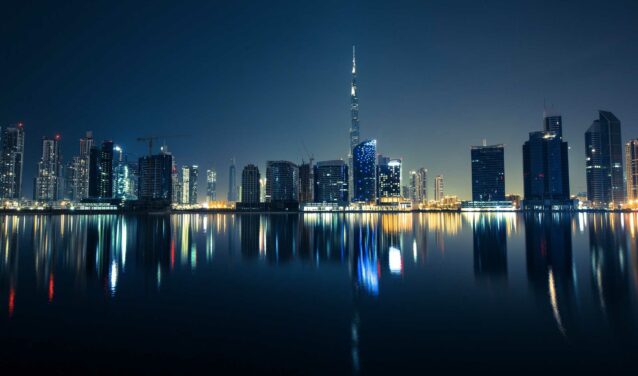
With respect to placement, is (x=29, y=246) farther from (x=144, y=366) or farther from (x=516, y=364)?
(x=516, y=364)

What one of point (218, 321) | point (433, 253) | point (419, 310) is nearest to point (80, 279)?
point (218, 321)

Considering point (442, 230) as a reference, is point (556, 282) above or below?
above

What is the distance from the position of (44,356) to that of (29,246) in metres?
35.9

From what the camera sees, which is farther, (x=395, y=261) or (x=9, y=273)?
(x=395, y=261)

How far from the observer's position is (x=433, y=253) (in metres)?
34.3

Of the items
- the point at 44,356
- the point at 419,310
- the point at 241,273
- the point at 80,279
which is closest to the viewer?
the point at 44,356

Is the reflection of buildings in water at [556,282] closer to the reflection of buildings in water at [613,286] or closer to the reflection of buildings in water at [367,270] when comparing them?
the reflection of buildings in water at [613,286]

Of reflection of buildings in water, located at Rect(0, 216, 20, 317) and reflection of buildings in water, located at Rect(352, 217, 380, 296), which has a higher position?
reflection of buildings in water, located at Rect(0, 216, 20, 317)

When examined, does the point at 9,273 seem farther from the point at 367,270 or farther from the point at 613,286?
the point at 613,286

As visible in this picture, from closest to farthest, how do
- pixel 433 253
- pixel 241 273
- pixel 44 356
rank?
pixel 44 356 < pixel 241 273 < pixel 433 253

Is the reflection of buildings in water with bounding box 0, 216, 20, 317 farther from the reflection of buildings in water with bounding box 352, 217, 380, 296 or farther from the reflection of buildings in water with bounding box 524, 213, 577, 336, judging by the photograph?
the reflection of buildings in water with bounding box 524, 213, 577, 336

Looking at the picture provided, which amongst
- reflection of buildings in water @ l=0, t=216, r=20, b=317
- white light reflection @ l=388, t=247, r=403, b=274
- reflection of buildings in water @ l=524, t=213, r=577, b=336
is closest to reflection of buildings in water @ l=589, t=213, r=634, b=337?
reflection of buildings in water @ l=524, t=213, r=577, b=336

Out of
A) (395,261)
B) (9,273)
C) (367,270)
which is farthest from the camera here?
(395,261)

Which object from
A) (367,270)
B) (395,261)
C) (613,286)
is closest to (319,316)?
(367,270)
